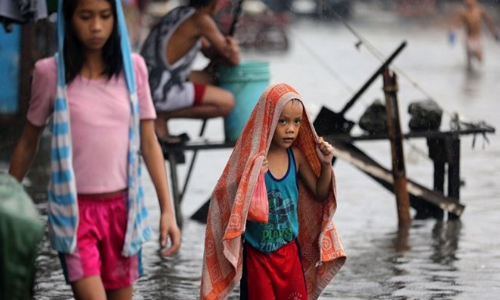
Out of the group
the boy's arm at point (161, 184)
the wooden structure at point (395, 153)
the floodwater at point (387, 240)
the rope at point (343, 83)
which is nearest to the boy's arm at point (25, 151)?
the boy's arm at point (161, 184)

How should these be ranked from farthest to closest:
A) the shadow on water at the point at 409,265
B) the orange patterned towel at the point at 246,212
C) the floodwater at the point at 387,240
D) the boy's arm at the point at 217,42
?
the boy's arm at the point at 217,42
the floodwater at the point at 387,240
the shadow on water at the point at 409,265
the orange patterned towel at the point at 246,212

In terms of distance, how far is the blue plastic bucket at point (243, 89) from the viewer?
32.6 ft

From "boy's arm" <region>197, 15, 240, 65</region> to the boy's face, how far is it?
3.72 m

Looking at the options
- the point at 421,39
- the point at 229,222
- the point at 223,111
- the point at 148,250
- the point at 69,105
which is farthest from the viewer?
the point at 421,39

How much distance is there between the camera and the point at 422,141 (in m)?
15.0

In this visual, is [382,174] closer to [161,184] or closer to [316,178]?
[316,178]

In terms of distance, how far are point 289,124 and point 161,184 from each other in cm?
95

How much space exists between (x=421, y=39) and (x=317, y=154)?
35.0 metres

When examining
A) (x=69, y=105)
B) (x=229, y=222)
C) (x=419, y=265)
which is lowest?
(x=419, y=265)

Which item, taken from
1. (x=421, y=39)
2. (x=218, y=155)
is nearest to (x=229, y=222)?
(x=218, y=155)

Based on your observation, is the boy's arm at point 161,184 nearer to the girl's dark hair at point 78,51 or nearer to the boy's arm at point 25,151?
the girl's dark hair at point 78,51

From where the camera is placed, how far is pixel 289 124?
604 centimetres

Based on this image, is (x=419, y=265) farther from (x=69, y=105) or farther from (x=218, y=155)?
(x=218, y=155)

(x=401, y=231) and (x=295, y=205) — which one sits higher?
(x=295, y=205)
